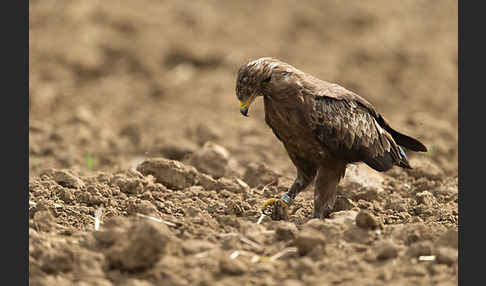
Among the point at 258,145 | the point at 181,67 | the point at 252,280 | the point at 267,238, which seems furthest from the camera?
the point at 181,67

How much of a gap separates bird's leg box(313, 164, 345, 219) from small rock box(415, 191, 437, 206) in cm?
123

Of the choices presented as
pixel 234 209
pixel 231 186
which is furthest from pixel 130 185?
pixel 234 209

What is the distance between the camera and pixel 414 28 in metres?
19.9

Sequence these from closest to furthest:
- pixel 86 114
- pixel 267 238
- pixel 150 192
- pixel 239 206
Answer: pixel 267 238 → pixel 239 206 → pixel 150 192 → pixel 86 114

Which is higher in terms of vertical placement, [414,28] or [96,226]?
[414,28]

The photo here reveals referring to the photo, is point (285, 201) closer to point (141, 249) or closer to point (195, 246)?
point (195, 246)

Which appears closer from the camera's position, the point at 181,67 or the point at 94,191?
the point at 94,191

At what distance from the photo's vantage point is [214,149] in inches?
364

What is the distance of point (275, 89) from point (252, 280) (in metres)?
2.27

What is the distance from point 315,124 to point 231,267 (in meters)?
2.11

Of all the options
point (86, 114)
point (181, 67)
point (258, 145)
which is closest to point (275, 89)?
point (258, 145)

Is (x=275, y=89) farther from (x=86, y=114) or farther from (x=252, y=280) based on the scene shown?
(x=86, y=114)

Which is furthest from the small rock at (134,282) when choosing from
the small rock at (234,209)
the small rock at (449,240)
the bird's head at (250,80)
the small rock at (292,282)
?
the small rock at (449,240)

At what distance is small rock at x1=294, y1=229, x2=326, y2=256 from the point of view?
5652 millimetres
